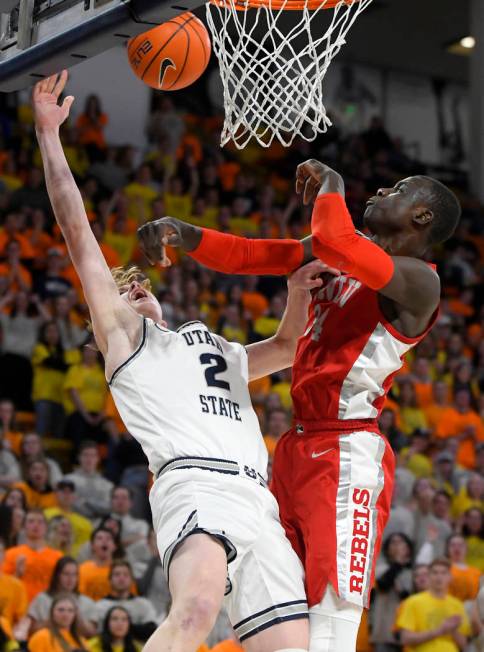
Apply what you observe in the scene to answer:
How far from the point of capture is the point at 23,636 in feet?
21.9

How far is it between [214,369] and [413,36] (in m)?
14.3

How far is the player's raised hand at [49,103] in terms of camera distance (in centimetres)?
392

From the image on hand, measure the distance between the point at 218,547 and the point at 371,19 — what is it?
14229 mm

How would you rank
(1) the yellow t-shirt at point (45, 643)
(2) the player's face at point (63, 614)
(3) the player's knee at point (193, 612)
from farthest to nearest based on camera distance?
(2) the player's face at point (63, 614) → (1) the yellow t-shirt at point (45, 643) → (3) the player's knee at point (193, 612)

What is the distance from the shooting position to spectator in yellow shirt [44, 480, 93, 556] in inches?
300

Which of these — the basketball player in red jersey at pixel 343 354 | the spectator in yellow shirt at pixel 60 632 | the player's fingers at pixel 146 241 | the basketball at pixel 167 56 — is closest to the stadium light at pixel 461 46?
the spectator in yellow shirt at pixel 60 632

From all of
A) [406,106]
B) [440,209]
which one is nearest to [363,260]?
[440,209]

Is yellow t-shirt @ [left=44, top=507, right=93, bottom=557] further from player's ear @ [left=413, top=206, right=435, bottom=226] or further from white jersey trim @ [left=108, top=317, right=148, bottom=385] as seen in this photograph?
player's ear @ [left=413, top=206, right=435, bottom=226]

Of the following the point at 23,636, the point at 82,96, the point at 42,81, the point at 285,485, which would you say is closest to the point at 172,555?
the point at 285,485

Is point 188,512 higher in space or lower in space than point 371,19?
lower

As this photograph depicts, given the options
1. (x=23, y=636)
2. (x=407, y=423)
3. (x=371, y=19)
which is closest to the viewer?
(x=23, y=636)

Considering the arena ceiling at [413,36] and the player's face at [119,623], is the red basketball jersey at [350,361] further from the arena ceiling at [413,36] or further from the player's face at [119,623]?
the arena ceiling at [413,36]

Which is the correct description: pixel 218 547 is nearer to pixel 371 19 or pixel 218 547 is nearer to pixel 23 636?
pixel 23 636

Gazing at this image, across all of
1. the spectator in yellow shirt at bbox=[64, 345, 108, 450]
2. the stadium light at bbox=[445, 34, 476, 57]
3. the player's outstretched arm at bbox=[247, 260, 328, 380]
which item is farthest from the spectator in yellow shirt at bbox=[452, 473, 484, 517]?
the stadium light at bbox=[445, 34, 476, 57]
